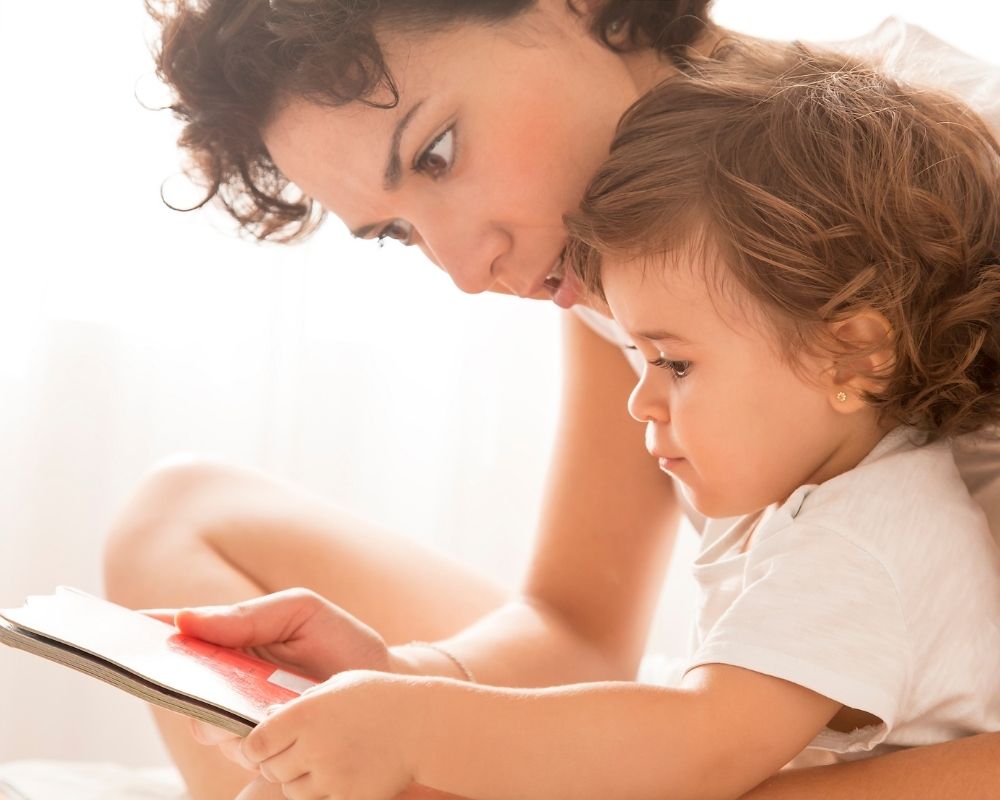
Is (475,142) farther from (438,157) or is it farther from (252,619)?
(252,619)

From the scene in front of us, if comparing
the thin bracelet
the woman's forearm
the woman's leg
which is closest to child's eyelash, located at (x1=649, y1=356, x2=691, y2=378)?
the woman's forearm

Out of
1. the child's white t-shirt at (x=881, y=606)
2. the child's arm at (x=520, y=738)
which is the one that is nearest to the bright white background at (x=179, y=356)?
the child's white t-shirt at (x=881, y=606)

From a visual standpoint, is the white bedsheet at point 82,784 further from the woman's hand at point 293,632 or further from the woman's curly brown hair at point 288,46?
the woman's curly brown hair at point 288,46

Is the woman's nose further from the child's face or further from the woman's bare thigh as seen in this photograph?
the woman's bare thigh

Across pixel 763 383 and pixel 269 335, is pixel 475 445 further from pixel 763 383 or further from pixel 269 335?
pixel 763 383

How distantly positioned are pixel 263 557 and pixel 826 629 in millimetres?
825

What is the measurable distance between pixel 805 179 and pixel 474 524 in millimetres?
1552

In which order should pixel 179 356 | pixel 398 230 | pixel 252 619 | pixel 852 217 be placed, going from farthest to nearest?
pixel 179 356 < pixel 398 230 < pixel 252 619 < pixel 852 217

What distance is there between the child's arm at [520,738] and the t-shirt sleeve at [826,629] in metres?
0.02

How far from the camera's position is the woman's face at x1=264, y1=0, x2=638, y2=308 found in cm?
118

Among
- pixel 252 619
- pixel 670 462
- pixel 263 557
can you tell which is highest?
pixel 670 462

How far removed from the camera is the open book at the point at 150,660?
0.86 m

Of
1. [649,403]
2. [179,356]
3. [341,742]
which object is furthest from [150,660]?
[179,356]

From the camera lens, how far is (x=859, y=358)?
3.27 ft
